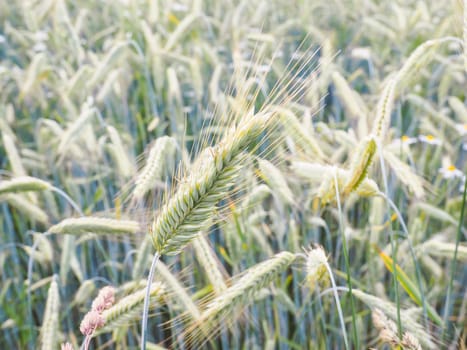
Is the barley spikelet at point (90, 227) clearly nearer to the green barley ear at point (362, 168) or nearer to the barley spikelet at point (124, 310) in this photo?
the barley spikelet at point (124, 310)

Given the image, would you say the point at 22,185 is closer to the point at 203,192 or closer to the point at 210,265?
the point at 210,265

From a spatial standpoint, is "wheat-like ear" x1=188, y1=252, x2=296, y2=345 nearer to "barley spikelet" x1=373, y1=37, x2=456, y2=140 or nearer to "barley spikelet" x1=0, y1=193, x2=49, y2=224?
"barley spikelet" x1=373, y1=37, x2=456, y2=140

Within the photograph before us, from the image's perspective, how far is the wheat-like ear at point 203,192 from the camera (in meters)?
0.85

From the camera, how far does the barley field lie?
1056 mm

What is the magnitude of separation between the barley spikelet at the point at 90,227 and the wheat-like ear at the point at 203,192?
0.38 m

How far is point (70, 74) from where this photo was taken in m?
2.78

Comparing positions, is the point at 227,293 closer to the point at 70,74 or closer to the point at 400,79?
the point at 400,79

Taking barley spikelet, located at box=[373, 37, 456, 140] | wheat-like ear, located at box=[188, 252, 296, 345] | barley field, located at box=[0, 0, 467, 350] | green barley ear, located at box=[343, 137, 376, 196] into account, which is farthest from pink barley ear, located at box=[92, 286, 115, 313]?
barley spikelet, located at box=[373, 37, 456, 140]

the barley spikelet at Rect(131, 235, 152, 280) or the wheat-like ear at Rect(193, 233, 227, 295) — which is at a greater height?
the wheat-like ear at Rect(193, 233, 227, 295)

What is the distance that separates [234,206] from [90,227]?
1.65 ft

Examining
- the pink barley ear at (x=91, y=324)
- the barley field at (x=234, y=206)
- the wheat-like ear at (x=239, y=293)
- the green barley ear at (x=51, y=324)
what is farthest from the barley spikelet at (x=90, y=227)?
the pink barley ear at (x=91, y=324)

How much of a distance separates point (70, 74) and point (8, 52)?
3.13ft

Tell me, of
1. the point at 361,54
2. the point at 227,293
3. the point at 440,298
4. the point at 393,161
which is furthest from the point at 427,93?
the point at 227,293

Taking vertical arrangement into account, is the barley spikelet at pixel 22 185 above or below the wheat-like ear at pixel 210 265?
above
